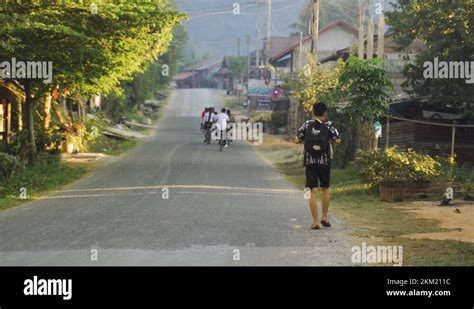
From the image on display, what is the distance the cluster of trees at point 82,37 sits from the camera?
19.3 meters

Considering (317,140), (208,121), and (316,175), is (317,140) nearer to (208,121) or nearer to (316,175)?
(316,175)

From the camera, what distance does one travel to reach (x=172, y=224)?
40.8 ft

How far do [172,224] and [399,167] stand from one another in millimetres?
6904

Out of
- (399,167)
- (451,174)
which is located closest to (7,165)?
(399,167)

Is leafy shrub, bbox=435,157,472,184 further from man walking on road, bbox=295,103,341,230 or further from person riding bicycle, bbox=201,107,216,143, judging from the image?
person riding bicycle, bbox=201,107,216,143

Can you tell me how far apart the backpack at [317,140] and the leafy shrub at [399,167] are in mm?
5363

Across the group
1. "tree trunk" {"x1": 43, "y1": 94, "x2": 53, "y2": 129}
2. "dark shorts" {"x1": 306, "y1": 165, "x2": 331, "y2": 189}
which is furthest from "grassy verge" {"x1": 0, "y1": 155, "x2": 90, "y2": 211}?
"dark shorts" {"x1": 306, "y1": 165, "x2": 331, "y2": 189}

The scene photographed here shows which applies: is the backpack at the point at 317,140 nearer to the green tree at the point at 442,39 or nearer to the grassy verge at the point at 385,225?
the grassy verge at the point at 385,225

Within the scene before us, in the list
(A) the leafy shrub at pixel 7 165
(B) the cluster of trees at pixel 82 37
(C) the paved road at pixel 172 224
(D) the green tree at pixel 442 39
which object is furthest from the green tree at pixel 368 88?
(A) the leafy shrub at pixel 7 165

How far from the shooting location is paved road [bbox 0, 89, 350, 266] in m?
9.65

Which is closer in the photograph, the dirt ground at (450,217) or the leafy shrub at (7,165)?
the dirt ground at (450,217)

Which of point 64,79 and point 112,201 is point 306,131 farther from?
point 64,79

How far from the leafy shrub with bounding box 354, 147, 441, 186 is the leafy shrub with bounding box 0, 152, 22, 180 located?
954 centimetres
